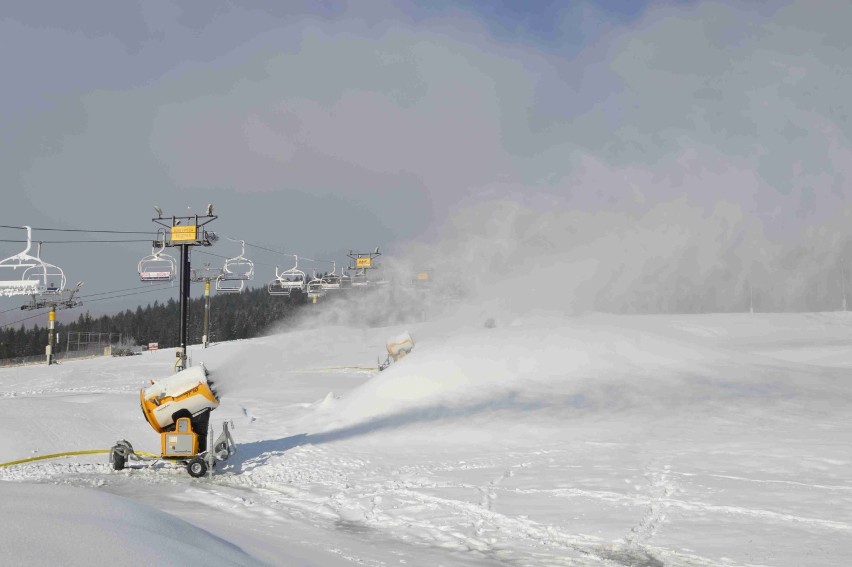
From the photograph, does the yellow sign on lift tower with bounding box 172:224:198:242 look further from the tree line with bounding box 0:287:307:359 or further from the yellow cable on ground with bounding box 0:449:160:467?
the tree line with bounding box 0:287:307:359

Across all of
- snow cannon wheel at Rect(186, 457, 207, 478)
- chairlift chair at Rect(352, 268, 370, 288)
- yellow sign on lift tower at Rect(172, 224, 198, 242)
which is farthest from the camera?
chairlift chair at Rect(352, 268, 370, 288)

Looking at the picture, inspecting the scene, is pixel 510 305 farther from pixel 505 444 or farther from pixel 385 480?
pixel 385 480

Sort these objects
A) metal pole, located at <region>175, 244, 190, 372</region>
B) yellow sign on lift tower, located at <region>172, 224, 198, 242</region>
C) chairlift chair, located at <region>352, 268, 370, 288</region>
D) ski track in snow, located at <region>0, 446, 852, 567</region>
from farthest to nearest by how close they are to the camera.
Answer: chairlift chair, located at <region>352, 268, 370, 288</region>, yellow sign on lift tower, located at <region>172, 224, 198, 242</region>, metal pole, located at <region>175, 244, 190, 372</region>, ski track in snow, located at <region>0, 446, 852, 567</region>

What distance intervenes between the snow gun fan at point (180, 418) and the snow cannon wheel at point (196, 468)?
0.61ft

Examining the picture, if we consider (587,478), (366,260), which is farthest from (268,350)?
(587,478)

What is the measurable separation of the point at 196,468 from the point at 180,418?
1.34m

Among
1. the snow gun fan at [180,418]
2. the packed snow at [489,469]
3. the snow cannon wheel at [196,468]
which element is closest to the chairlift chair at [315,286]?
the packed snow at [489,469]

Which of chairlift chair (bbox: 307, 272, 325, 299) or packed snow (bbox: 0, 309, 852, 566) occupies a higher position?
chairlift chair (bbox: 307, 272, 325, 299)

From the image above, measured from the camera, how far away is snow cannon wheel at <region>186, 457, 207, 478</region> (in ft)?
52.3

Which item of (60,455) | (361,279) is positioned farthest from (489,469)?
(361,279)

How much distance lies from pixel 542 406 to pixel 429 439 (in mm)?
5184

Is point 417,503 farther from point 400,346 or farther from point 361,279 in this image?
point 361,279

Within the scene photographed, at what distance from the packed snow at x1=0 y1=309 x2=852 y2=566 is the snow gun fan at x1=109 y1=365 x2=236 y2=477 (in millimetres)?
558

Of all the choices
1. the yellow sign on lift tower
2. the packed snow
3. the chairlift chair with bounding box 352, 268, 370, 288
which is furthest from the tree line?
the packed snow
